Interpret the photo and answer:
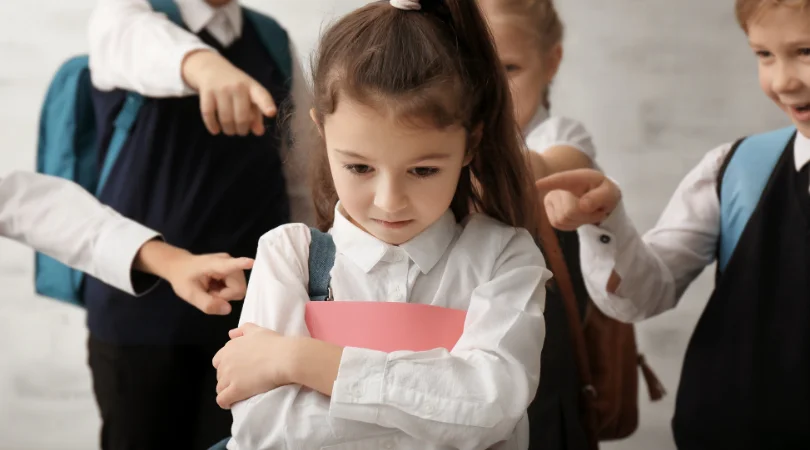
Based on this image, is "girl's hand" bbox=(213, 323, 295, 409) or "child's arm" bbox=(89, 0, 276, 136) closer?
"girl's hand" bbox=(213, 323, 295, 409)

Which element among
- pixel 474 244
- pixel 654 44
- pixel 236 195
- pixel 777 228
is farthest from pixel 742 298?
pixel 236 195

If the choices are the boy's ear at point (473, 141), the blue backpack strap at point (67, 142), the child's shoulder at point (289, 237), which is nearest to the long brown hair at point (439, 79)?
the boy's ear at point (473, 141)

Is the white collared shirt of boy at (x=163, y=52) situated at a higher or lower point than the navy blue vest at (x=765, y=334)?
higher

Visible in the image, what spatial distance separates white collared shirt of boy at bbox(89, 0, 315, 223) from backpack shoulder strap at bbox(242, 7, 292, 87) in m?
0.01

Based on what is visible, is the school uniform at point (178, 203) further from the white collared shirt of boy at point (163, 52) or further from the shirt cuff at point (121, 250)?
the shirt cuff at point (121, 250)

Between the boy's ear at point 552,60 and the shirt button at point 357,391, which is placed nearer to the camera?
the shirt button at point 357,391

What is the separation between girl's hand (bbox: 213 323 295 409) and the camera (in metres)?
0.72

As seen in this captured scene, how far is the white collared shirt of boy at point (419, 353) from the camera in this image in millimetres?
714

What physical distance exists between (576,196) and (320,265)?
0.30 m

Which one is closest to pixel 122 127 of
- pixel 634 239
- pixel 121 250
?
pixel 121 250

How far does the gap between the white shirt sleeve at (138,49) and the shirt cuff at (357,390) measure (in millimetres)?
467

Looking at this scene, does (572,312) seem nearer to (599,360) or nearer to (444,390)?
(599,360)

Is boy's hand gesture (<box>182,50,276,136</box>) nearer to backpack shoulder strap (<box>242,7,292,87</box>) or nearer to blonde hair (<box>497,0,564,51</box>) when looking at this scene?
backpack shoulder strap (<box>242,7,292,87</box>)

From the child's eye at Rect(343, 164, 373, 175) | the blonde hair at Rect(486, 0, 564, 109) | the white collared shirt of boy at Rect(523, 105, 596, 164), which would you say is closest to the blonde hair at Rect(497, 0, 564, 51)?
the blonde hair at Rect(486, 0, 564, 109)
